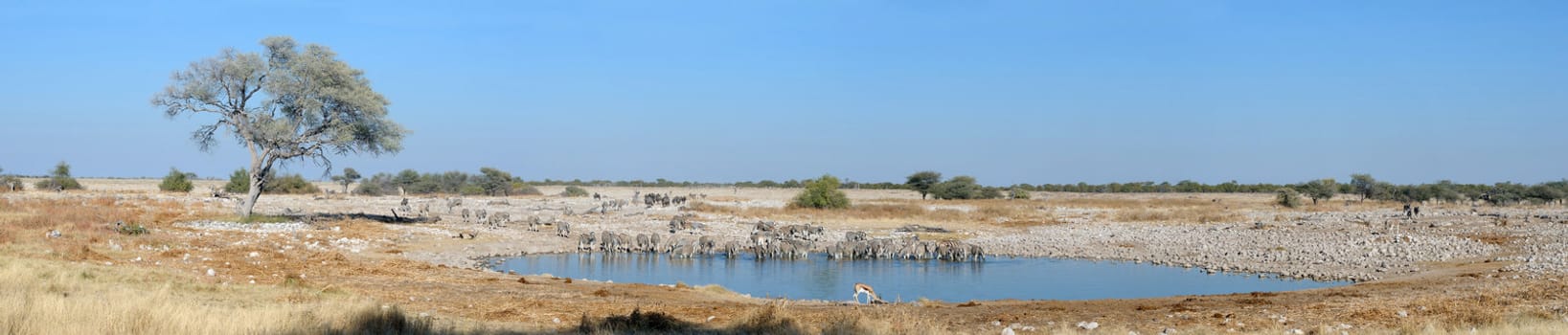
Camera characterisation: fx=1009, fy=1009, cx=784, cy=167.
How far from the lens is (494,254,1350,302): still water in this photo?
21375mm

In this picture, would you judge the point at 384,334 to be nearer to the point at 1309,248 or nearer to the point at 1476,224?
the point at 1309,248

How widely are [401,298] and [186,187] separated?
6610 centimetres

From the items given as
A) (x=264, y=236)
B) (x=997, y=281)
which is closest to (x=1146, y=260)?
(x=997, y=281)

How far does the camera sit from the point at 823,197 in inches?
2108

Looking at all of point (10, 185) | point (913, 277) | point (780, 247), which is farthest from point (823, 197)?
point (10, 185)

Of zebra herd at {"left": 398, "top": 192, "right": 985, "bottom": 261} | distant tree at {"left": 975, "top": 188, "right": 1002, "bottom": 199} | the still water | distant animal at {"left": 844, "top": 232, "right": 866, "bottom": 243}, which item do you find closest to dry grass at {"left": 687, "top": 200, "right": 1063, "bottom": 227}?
distant animal at {"left": 844, "top": 232, "right": 866, "bottom": 243}

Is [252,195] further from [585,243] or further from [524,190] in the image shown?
[524,190]

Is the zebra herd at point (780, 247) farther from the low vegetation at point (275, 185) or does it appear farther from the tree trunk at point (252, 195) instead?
the low vegetation at point (275, 185)

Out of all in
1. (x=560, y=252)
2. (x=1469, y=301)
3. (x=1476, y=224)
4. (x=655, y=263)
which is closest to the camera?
(x=1469, y=301)

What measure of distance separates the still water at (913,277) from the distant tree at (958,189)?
50769mm

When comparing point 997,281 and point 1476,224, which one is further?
point 1476,224

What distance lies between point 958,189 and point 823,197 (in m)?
30.0

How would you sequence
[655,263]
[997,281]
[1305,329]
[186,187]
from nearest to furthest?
[1305,329] → [997,281] → [655,263] → [186,187]

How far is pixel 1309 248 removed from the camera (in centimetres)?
2877
